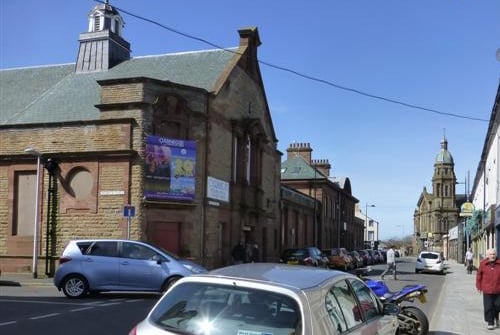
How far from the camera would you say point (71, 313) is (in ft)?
40.9

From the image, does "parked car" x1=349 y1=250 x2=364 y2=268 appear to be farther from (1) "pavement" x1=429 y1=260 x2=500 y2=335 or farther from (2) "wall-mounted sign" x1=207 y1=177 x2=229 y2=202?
(1) "pavement" x1=429 y1=260 x2=500 y2=335

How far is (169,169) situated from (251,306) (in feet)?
72.8

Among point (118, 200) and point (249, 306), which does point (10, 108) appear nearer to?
point (118, 200)

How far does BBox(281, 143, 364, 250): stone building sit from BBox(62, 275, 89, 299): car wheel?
40.0 m

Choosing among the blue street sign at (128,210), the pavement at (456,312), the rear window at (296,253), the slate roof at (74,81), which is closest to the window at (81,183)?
the blue street sign at (128,210)

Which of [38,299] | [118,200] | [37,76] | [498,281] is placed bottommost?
[38,299]

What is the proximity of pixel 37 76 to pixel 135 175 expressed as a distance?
14.5m

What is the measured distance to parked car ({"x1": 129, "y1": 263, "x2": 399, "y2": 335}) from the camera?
14.6 feet

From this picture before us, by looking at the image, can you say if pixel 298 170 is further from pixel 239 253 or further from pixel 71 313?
pixel 71 313

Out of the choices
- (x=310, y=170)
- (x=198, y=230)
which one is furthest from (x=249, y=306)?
(x=310, y=170)

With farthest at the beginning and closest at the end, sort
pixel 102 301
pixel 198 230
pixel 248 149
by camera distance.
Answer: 1. pixel 248 149
2. pixel 198 230
3. pixel 102 301

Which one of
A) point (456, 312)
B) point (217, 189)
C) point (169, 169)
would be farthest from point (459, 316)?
point (217, 189)

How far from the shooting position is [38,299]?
50.8 feet

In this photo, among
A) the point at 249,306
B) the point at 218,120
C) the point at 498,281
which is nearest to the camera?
the point at 249,306
